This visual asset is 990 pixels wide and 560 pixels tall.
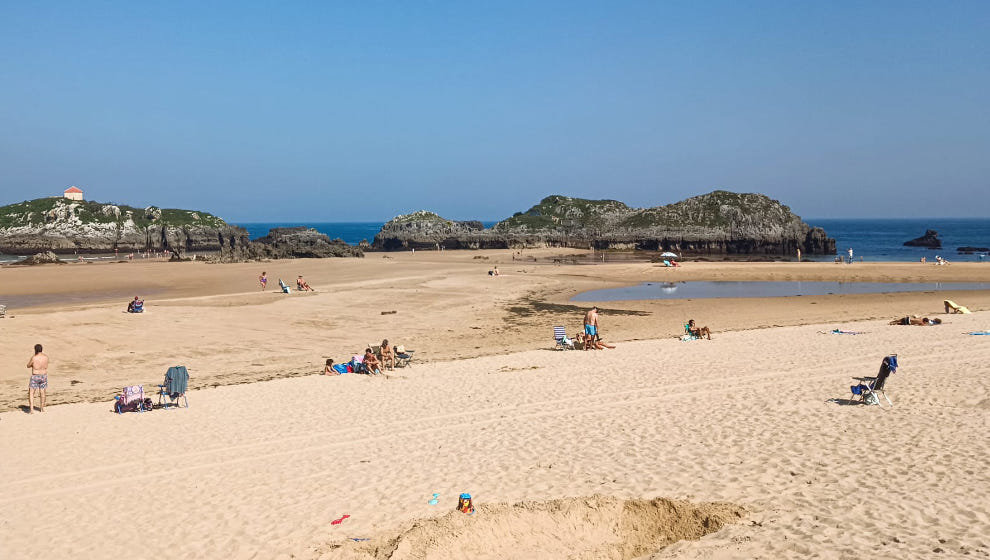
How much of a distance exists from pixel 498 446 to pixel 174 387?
696cm

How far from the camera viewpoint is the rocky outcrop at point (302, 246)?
64.5 metres

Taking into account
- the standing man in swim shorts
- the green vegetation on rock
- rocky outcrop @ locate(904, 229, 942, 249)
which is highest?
the green vegetation on rock

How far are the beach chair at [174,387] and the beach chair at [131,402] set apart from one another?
388 millimetres

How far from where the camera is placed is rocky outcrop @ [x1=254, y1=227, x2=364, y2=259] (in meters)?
64.5

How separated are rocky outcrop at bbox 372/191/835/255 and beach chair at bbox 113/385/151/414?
7232cm

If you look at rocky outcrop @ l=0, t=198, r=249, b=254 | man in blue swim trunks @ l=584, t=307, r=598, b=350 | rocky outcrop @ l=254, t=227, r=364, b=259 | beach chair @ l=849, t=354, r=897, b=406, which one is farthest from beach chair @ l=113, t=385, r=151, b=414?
rocky outcrop @ l=0, t=198, r=249, b=254

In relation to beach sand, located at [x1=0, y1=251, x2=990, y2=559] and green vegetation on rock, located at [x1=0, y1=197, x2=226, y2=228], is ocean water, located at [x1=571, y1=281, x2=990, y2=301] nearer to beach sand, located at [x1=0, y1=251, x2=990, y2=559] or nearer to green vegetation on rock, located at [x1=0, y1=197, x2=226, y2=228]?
beach sand, located at [x1=0, y1=251, x2=990, y2=559]

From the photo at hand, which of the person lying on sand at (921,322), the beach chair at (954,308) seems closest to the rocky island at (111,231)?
the beach chair at (954,308)

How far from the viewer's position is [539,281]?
137ft

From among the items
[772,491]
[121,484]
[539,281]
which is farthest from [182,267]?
[772,491]

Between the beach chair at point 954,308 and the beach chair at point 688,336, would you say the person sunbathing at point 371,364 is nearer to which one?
the beach chair at point 688,336

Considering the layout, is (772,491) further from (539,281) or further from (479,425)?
(539,281)

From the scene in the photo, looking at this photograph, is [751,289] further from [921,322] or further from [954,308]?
[921,322]

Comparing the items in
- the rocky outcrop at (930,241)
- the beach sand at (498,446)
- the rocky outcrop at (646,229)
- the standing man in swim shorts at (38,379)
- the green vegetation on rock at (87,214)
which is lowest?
the beach sand at (498,446)
